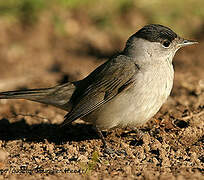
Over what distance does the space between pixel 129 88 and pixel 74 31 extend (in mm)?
6632

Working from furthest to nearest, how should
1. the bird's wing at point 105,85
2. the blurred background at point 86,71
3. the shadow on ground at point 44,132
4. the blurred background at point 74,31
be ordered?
the blurred background at point 74,31, the shadow on ground at point 44,132, the bird's wing at point 105,85, the blurred background at point 86,71

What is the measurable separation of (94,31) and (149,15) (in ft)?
6.09

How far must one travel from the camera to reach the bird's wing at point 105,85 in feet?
20.9

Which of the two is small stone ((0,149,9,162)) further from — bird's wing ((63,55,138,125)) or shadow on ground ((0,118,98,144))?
bird's wing ((63,55,138,125))

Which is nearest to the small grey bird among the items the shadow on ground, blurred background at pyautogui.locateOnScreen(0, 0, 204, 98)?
the shadow on ground

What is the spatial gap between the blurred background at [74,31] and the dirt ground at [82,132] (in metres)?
0.03

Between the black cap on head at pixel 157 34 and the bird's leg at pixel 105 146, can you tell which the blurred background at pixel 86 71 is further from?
the black cap on head at pixel 157 34

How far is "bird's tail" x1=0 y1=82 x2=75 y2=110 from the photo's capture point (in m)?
6.97

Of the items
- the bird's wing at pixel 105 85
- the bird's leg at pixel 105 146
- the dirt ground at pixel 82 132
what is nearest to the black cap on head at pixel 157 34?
the bird's wing at pixel 105 85

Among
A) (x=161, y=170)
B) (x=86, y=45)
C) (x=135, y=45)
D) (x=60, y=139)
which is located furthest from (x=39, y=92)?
(x=86, y=45)

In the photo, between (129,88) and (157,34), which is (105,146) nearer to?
(129,88)

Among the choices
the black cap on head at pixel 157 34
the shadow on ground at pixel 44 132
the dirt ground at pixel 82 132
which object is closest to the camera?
the dirt ground at pixel 82 132

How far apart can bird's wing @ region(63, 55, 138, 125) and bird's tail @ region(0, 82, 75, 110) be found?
1.06ft

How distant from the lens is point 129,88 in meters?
6.21
